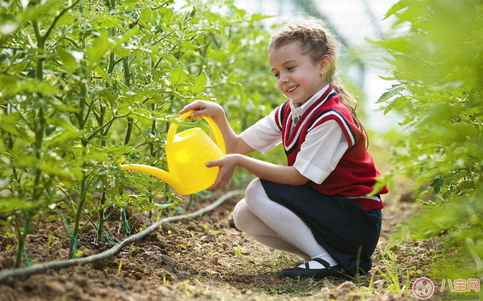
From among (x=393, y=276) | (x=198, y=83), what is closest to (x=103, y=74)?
(x=198, y=83)

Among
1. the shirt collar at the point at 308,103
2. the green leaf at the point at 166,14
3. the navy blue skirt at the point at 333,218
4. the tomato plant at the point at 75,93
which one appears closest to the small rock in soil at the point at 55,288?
the tomato plant at the point at 75,93

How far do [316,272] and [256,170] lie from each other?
47 cm

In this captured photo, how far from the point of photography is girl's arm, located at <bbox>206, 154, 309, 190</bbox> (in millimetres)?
1989

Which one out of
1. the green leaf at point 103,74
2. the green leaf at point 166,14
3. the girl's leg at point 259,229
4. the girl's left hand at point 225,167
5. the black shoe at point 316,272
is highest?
the green leaf at point 166,14

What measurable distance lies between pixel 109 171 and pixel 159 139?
0.46 meters

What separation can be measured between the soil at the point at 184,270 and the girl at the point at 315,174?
0.43ft

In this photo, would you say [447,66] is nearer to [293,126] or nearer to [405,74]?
[405,74]

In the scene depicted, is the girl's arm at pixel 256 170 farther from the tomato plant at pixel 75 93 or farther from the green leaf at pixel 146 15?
the green leaf at pixel 146 15

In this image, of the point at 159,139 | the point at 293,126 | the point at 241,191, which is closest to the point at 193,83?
the point at 159,139

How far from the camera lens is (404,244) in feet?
8.39

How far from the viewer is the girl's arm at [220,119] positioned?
215 centimetres

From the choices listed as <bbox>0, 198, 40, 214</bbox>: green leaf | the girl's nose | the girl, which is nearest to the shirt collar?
the girl

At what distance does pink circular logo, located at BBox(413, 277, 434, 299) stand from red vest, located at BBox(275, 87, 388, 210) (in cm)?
39

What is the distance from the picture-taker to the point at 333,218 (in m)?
2.12
